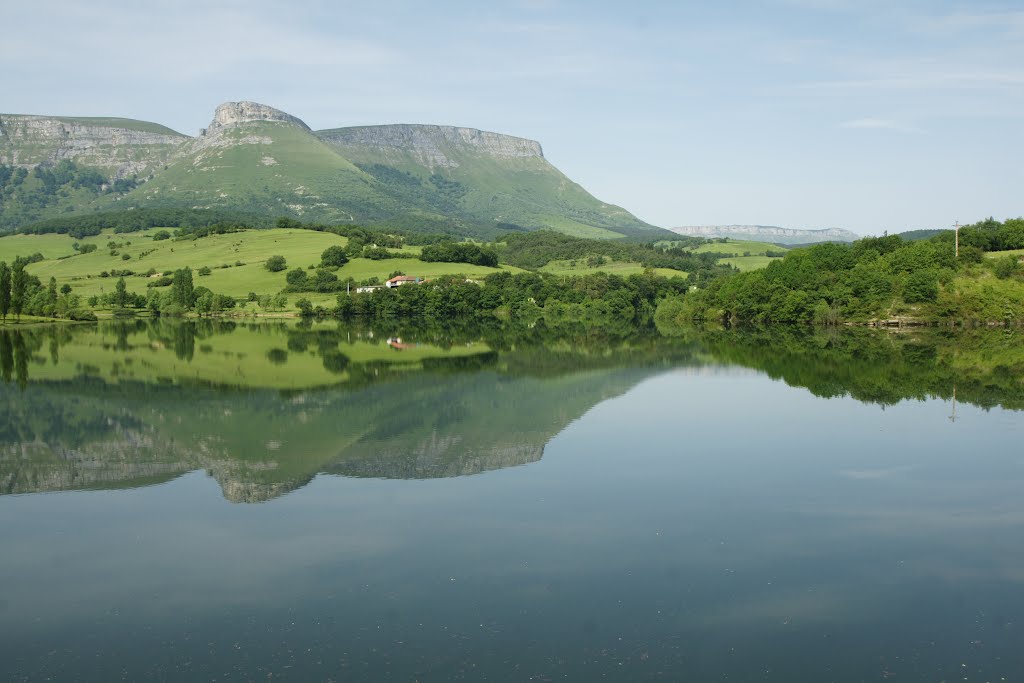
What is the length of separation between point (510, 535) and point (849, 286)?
97.0 m

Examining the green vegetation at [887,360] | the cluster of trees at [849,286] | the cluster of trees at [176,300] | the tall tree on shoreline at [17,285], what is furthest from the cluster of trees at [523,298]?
the green vegetation at [887,360]

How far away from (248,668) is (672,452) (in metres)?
18.5

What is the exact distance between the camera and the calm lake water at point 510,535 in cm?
1284

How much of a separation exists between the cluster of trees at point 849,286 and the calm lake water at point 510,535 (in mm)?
62699

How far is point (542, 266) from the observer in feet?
606

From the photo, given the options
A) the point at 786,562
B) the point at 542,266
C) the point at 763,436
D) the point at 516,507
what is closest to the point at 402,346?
the point at 763,436

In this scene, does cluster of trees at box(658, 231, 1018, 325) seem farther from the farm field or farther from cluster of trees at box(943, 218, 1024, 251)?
the farm field

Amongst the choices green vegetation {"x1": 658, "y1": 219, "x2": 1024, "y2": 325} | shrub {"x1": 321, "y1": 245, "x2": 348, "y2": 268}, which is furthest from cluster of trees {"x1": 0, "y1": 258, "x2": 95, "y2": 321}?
green vegetation {"x1": 658, "y1": 219, "x2": 1024, "y2": 325}

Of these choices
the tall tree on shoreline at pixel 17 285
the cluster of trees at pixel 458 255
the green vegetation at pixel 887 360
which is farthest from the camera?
the cluster of trees at pixel 458 255

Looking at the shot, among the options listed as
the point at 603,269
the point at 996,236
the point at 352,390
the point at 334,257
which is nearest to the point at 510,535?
the point at 352,390

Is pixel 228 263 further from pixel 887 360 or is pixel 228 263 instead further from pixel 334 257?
pixel 887 360

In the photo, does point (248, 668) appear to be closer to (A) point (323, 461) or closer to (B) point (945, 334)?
(A) point (323, 461)

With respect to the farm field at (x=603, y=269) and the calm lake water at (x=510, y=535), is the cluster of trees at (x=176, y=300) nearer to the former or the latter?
the farm field at (x=603, y=269)

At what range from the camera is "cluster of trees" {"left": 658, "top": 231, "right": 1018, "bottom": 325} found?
100312 mm
